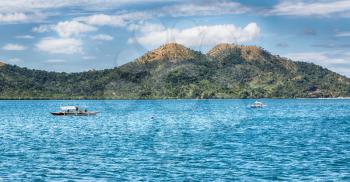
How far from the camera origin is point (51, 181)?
165ft

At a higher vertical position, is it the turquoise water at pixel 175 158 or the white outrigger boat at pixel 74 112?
the white outrigger boat at pixel 74 112

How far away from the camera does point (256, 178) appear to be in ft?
169

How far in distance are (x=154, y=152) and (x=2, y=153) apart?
19.9m

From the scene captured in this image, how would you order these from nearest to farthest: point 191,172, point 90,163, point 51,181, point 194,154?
1. point 51,181
2. point 191,172
3. point 90,163
4. point 194,154

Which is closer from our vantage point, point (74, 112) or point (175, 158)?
point (175, 158)

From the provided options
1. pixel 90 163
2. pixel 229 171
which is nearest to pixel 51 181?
pixel 90 163

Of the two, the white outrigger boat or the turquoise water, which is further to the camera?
the white outrigger boat

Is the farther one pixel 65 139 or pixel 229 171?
pixel 65 139

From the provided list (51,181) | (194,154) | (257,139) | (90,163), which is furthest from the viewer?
(257,139)

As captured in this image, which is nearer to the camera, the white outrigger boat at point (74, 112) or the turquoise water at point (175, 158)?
the turquoise water at point (175, 158)

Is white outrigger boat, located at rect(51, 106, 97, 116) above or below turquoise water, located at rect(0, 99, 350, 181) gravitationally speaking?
above

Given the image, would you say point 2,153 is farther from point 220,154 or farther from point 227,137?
point 227,137

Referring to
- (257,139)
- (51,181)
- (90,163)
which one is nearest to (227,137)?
(257,139)

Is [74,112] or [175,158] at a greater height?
[74,112]
